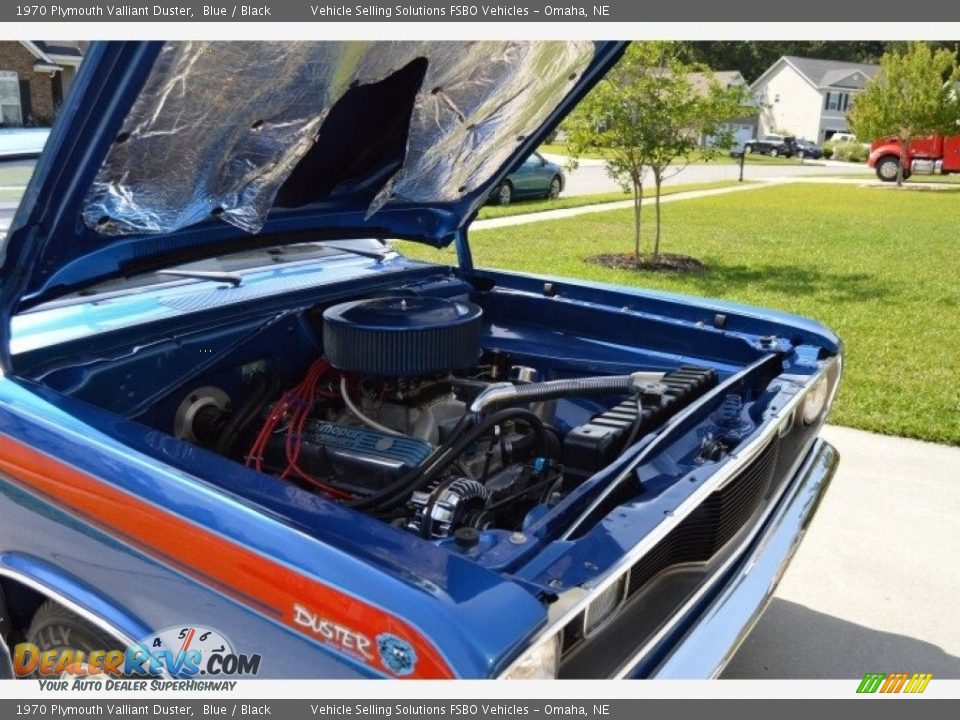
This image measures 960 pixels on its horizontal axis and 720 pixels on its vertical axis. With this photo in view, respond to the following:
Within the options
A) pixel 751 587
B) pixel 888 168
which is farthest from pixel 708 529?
pixel 888 168

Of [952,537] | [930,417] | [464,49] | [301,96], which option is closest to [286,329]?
[301,96]

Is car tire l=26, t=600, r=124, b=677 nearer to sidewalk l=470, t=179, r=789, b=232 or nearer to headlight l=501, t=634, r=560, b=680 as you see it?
headlight l=501, t=634, r=560, b=680

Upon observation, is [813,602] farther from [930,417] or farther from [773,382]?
[930,417]

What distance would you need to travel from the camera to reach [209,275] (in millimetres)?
2756

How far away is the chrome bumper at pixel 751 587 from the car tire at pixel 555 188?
1414 centimetres

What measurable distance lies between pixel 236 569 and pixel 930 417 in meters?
4.44

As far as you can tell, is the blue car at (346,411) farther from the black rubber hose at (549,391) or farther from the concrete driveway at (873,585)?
the concrete driveway at (873,585)

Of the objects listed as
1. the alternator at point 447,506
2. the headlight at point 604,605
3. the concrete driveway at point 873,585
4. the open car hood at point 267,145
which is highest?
the open car hood at point 267,145

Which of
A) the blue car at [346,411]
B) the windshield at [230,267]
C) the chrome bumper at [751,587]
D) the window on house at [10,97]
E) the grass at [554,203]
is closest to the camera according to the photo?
the blue car at [346,411]

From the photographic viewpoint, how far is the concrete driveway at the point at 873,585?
2756mm

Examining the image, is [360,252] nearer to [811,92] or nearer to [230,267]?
[230,267]

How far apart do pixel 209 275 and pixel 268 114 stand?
2.60ft

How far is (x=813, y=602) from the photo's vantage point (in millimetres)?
3082

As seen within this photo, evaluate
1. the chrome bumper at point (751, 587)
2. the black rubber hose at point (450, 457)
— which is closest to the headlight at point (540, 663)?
the chrome bumper at point (751, 587)
